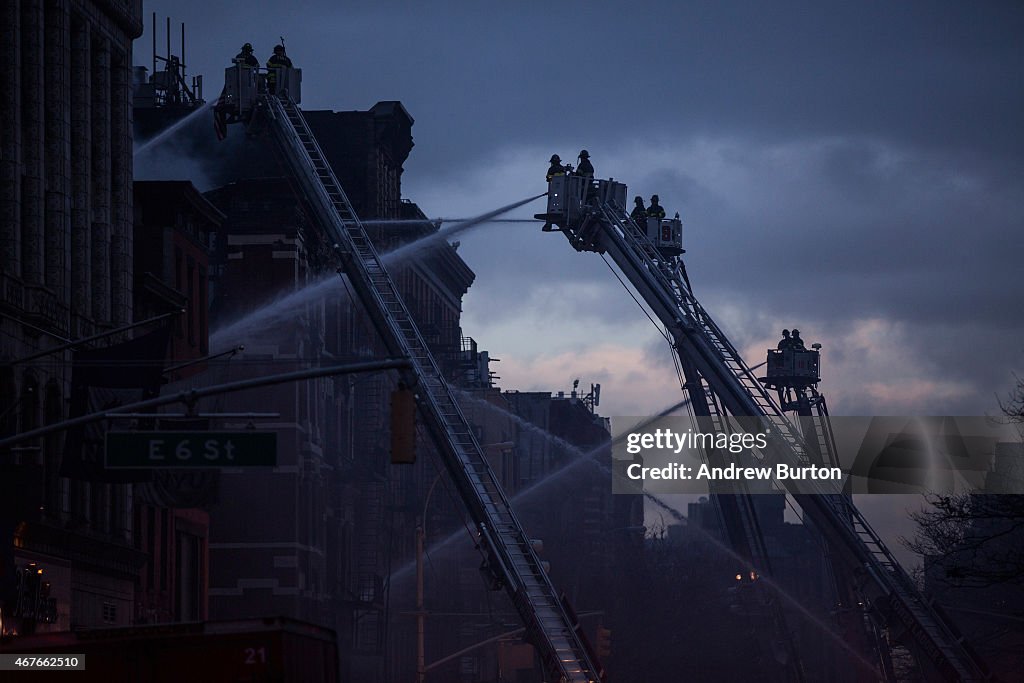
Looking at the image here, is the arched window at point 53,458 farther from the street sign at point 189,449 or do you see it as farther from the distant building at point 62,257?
the street sign at point 189,449

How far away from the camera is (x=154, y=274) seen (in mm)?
46156

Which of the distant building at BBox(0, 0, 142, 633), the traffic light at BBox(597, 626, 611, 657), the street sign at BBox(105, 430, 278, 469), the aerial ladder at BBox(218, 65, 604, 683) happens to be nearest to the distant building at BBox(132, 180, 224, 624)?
the distant building at BBox(0, 0, 142, 633)

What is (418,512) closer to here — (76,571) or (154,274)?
(154,274)

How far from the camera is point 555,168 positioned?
44719 millimetres

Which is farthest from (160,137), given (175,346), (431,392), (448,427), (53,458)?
(448,427)

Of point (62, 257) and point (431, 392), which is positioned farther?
point (62, 257)

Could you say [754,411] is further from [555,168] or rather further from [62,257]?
[62,257]

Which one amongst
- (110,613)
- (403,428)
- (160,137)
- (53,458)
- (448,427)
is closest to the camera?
(403,428)

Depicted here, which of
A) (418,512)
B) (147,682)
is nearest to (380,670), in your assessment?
(418,512)

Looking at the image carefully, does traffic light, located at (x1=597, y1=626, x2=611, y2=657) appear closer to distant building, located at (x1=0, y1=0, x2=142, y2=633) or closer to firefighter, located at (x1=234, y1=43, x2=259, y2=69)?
distant building, located at (x1=0, y1=0, x2=142, y2=633)

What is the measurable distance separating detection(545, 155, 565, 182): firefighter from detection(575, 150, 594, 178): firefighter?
443 mm

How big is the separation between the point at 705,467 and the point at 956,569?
35.4ft

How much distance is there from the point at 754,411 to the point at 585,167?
800 cm

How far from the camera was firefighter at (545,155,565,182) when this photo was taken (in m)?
44.5
